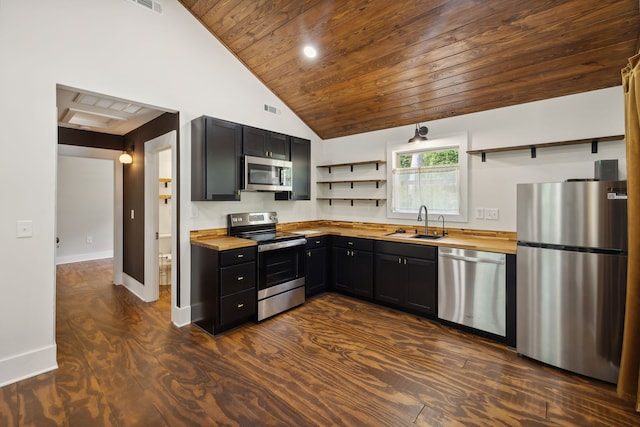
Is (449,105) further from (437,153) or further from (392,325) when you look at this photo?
(392,325)

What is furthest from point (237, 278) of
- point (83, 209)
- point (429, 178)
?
point (83, 209)

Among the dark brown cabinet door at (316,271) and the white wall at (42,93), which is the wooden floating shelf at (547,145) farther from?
the white wall at (42,93)

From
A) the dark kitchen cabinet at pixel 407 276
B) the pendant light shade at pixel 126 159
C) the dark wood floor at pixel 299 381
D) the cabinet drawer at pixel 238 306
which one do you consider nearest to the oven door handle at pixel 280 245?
the cabinet drawer at pixel 238 306

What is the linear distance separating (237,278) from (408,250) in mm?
1939

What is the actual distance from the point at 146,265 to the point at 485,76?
15.1 feet

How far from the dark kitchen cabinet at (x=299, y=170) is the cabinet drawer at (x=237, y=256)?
3.82ft

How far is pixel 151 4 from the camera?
9.57 feet

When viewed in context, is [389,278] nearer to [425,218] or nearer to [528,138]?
[425,218]

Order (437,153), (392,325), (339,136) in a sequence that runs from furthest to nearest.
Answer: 1. (339,136)
2. (437,153)
3. (392,325)

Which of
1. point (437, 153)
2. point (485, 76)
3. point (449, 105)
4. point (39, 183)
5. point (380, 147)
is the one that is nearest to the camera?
point (39, 183)

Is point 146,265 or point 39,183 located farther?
point 146,265

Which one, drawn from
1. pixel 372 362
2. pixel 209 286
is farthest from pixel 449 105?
pixel 209 286

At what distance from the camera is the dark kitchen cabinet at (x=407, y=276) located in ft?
10.6

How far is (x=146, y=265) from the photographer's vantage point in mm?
3895
